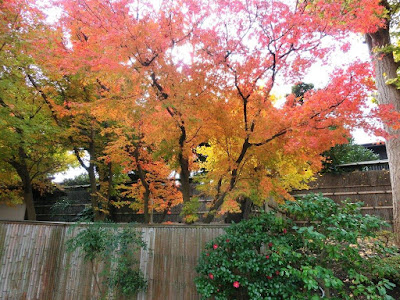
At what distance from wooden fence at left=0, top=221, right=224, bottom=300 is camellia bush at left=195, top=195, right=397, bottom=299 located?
2.65ft

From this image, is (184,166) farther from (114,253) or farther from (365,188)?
(365,188)

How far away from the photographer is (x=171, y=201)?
8195 mm

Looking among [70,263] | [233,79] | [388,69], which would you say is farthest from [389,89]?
[70,263]

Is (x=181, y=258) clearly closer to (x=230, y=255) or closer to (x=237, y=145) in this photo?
(x=230, y=255)

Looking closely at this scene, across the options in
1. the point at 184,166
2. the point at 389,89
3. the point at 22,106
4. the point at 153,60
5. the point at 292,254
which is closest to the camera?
the point at 292,254

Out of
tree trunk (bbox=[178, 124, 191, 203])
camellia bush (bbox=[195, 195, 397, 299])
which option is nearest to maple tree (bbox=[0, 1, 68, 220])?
tree trunk (bbox=[178, 124, 191, 203])

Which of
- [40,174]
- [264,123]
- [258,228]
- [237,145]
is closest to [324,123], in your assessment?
[264,123]

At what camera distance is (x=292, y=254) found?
342 centimetres

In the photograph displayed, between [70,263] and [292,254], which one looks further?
[70,263]

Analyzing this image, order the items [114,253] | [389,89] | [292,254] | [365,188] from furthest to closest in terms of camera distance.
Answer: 1. [365,188]
2. [389,89]
3. [114,253]
4. [292,254]

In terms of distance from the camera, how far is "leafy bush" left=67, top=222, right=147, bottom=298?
436 cm

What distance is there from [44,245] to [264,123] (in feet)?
16.5

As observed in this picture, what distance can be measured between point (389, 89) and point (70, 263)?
8359 millimetres

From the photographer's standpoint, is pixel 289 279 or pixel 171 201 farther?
pixel 171 201
